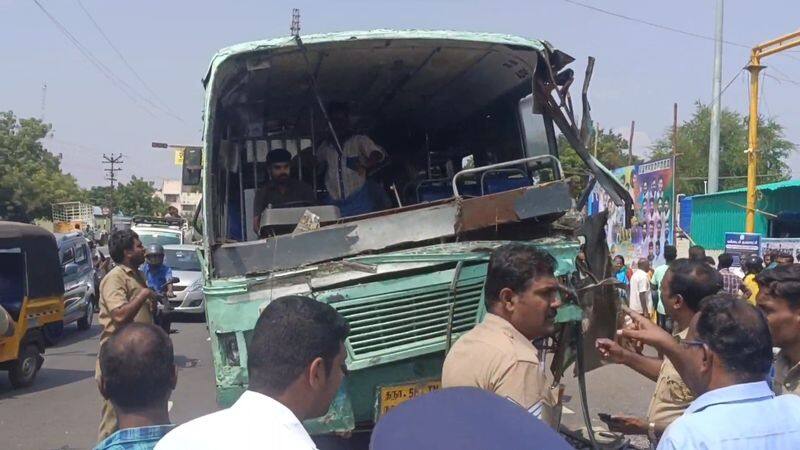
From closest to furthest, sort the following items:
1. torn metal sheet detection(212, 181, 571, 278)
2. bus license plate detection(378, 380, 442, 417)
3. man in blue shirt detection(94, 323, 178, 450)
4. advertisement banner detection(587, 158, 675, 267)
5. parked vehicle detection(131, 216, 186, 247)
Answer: man in blue shirt detection(94, 323, 178, 450)
bus license plate detection(378, 380, 442, 417)
torn metal sheet detection(212, 181, 571, 278)
advertisement banner detection(587, 158, 675, 267)
parked vehicle detection(131, 216, 186, 247)

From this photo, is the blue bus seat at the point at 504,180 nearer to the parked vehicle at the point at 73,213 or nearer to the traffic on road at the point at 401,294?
the traffic on road at the point at 401,294

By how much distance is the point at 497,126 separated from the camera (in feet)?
23.2

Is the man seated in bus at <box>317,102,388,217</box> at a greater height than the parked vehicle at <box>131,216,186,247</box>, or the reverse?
the man seated in bus at <box>317,102,388,217</box>

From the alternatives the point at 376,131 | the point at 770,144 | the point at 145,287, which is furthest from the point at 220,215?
the point at 770,144

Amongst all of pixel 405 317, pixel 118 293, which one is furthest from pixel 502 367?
pixel 118 293

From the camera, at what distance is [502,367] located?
8.86 feet

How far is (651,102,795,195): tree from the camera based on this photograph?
Answer: 46.9 meters

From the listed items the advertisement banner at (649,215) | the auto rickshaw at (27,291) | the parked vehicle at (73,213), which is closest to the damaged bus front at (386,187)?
the auto rickshaw at (27,291)

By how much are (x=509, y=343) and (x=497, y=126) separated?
14.7ft

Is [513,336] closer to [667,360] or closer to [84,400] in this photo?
[667,360]

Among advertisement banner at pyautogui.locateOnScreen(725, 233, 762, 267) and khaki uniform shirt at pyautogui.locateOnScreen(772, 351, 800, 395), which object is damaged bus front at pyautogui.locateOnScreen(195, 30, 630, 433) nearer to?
khaki uniform shirt at pyautogui.locateOnScreen(772, 351, 800, 395)

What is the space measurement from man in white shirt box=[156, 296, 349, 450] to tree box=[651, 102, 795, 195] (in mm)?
46467

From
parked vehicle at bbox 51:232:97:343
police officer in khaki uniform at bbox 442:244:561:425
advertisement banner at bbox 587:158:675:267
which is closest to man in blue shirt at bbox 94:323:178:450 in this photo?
police officer in khaki uniform at bbox 442:244:561:425

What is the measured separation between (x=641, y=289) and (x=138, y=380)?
12.2m
